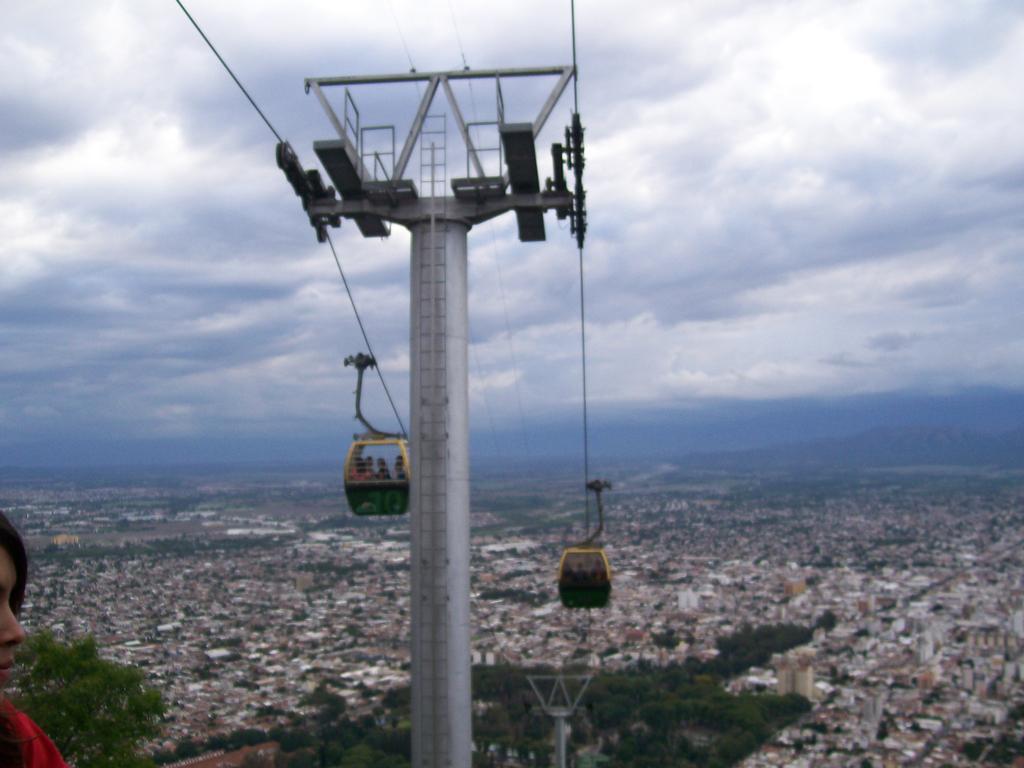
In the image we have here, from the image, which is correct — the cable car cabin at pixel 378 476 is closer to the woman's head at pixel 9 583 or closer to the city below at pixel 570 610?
the woman's head at pixel 9 583

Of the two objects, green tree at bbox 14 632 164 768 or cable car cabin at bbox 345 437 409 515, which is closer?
cable car cabin at bbox 345 437 409 515

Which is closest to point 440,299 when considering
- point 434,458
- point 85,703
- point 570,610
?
point 434,458

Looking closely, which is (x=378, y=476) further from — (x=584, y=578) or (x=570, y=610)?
(x=570, y=610)

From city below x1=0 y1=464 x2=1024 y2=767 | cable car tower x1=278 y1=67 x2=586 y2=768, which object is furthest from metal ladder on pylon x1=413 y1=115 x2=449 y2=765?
city below x1=0 y1=464 x2=1024 y2=767

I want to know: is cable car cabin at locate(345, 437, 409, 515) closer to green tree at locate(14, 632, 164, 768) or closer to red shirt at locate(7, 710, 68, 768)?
green tree at locate(14, 632, 164, 768)

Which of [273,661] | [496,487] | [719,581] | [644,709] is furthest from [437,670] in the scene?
[496,487]

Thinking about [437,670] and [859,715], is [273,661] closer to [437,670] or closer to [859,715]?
[859,715]

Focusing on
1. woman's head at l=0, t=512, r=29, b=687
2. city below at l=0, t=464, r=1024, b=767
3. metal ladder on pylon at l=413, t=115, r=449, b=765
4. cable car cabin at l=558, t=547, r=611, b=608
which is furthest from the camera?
city below at l=0, t=464, r=1024, b=767
